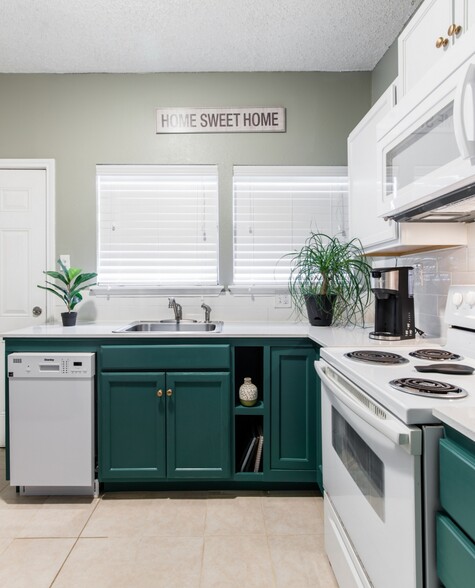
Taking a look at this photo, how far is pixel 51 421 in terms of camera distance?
2.04 metres

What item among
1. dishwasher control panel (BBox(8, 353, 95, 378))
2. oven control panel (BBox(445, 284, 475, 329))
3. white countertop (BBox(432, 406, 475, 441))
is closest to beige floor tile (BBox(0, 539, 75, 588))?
dishwasher control panel (BBox(8, 353, 95, 378))

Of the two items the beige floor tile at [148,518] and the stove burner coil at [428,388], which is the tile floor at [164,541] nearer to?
the beige floor tile at [148,518]

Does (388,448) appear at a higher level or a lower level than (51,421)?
higher

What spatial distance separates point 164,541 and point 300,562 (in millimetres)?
616

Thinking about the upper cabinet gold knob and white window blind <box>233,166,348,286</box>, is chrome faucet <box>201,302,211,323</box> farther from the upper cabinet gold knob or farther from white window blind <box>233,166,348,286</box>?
the upper cabinet gold knob

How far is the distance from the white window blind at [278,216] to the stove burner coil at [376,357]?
1.29 m

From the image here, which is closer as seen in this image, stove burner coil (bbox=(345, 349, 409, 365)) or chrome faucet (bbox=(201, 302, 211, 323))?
stove burner coil (bbox=(345, 349, 409, 365))

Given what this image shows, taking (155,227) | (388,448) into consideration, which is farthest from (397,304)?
(155,227)

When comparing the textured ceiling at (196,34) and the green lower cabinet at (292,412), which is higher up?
the textured ceiling at (196,34)

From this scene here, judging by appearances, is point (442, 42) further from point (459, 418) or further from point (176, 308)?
point (176, 308)

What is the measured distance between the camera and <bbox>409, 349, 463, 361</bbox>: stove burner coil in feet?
4.54

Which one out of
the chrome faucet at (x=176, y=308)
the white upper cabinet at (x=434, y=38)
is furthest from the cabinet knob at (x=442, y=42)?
the chrome faucet at (x=176, y=308)

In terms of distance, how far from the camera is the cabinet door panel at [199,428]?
2078mm

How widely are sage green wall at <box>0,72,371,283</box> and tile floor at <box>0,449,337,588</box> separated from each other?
156cm
